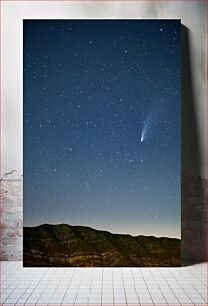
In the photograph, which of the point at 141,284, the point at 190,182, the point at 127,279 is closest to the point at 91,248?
the point at 127,279

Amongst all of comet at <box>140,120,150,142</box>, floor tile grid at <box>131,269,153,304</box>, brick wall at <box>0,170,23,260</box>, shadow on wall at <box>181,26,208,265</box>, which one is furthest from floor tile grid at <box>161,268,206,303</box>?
brick wall at <box>0,170,23,260</box>

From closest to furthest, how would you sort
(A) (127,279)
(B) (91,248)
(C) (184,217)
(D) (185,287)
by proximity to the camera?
(D) (185,287), (A) (127,279), (B) (91,248), (C) (184,217)

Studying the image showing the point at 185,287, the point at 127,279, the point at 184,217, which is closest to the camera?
the point at 185,287

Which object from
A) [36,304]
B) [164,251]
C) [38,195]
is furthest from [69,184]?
[36,304]

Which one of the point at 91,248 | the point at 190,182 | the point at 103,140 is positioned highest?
the point at 103,140

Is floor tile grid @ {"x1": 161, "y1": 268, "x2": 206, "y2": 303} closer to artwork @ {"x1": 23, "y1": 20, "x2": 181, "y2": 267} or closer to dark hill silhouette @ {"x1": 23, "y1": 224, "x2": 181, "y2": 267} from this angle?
dark hill silhouette @ {"x1": 23, "y1": 224, "x2": 181, "y2": 267}

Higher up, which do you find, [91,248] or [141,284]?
[91,248]

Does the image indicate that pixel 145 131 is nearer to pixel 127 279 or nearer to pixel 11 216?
pixel 127 279
